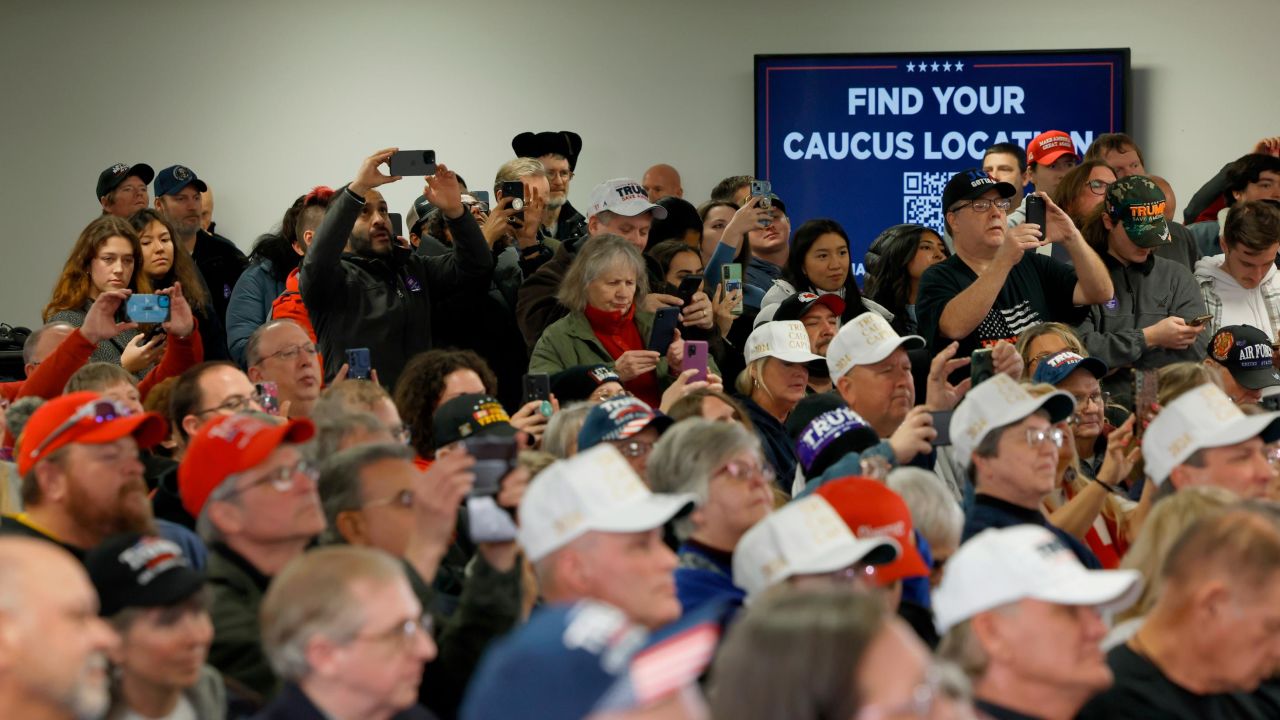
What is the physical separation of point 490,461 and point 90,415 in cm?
89

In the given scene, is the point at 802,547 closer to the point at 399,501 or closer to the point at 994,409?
the point at 399,501

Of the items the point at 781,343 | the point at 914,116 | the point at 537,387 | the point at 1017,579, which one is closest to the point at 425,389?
the point at 537,387

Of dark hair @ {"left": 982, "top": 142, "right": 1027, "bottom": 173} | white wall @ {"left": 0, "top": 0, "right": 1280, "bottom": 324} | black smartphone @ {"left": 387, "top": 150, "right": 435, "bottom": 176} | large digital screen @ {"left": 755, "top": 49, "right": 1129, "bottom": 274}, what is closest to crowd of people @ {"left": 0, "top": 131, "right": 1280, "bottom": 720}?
black smartphone @ {"left": 387, "top": 150, "right": 435, "bottom": 176}

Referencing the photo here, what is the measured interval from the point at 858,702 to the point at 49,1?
28.7ft

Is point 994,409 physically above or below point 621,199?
below

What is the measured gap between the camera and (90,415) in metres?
3.65

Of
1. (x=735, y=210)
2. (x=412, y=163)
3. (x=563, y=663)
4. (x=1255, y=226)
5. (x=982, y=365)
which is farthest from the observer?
(x=735, y=210)

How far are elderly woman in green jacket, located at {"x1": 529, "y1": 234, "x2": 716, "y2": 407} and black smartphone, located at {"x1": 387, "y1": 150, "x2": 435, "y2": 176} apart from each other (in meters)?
0.66

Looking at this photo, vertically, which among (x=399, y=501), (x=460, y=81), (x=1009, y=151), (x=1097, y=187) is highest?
(x=460, y=81)

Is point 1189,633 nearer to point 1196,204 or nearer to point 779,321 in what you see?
point 779,321

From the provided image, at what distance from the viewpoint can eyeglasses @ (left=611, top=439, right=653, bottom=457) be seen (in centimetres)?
423

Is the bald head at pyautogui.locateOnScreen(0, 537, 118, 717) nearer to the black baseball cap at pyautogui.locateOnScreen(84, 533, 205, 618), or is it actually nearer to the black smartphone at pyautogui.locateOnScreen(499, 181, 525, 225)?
the black baseball cap at pyautogui.locateOnScreen(84, 533, 205, 618)

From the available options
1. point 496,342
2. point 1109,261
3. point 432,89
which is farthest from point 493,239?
point 432,89

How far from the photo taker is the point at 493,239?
6746 mm
